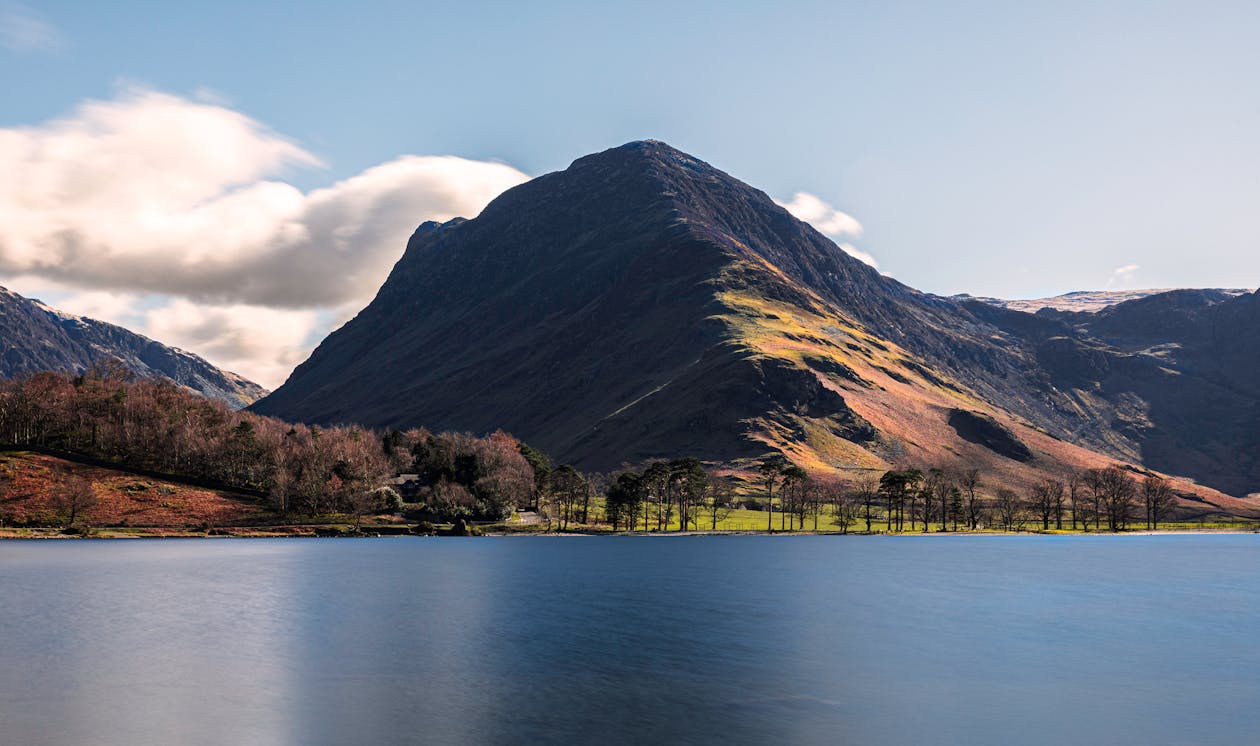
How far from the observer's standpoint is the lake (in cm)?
4981

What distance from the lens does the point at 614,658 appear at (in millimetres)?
68250

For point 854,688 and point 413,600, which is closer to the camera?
point 854,688

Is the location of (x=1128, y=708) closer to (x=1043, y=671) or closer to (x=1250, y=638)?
(x=1043, y=671)

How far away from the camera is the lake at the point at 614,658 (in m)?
49.8

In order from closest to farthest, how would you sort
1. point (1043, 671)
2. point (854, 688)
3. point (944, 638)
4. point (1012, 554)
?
point (854, 688), point (1043, 671), point (944, 638), point (1012, 554)

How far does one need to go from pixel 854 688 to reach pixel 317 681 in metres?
35.2

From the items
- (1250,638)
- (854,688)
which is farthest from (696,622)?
(1250,638)

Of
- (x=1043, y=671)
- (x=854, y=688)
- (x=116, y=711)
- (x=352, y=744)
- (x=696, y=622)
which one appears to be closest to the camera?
(x=352, y=744)

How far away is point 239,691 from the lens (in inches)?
2251

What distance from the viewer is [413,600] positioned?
101312 mm

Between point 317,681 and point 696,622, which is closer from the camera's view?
point 317,681

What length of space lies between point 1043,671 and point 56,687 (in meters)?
66.8

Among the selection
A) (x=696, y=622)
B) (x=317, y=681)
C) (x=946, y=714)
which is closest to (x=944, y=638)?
(x=696, y=622)

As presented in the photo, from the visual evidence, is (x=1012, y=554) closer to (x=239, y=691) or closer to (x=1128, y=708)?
(x=1128, y=708)
